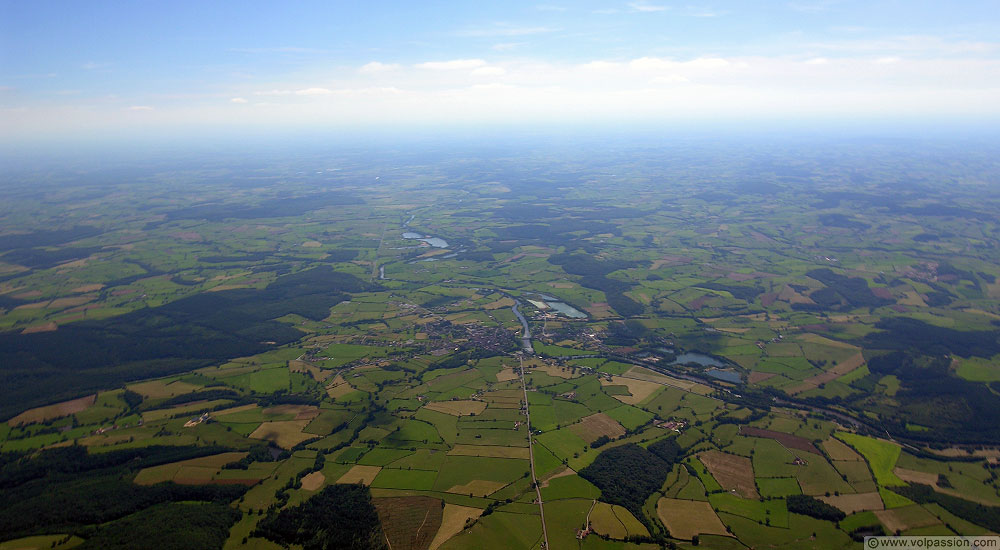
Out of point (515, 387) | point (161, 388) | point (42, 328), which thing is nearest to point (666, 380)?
point (515, 387)

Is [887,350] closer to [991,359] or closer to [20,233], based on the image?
[991,359]

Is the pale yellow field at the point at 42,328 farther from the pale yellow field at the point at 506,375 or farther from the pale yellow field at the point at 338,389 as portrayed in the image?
the pale yellow field at the point at 506,375

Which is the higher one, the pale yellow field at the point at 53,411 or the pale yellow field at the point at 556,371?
the pale yellow field at the point at 53,411

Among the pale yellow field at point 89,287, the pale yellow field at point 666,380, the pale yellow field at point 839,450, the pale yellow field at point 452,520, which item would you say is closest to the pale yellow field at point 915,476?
the pale yellow field at point 839,450

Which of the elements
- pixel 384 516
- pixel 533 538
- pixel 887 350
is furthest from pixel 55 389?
pixel 887 350

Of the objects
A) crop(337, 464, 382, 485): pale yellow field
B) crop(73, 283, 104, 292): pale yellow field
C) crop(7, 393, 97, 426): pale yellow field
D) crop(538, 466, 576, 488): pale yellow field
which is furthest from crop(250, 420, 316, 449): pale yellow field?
crop(73, 283, 104, 292): pale yellow field

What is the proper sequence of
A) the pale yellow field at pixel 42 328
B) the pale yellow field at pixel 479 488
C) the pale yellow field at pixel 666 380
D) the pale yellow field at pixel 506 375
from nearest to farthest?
the pale yellow field at pixel 479 488, the pale yellow field at pixel 666 380, the pale yellow field at pixel 506 375, the pale yellow field at pixel 42 328
